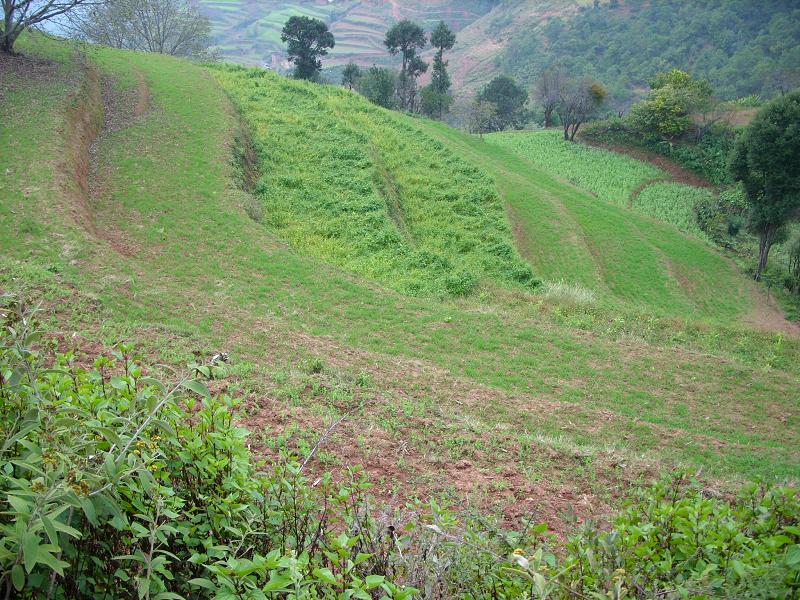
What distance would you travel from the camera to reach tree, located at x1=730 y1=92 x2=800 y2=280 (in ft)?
88.2

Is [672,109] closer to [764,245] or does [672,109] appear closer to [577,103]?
[577,103]

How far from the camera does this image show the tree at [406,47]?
55.4 m

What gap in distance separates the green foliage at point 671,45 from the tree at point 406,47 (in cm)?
5052

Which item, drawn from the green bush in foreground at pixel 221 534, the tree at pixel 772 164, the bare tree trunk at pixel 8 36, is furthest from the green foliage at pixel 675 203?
the bare tree trunk at pixel 8 36

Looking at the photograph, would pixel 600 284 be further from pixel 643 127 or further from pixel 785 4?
pixel 785 4

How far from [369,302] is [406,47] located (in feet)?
164

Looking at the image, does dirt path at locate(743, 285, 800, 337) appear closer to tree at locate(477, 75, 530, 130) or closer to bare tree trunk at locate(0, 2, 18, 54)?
bare tree trunk at locate(0, 2, 18, 54)

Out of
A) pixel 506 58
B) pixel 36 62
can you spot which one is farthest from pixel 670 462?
pixel 506 58

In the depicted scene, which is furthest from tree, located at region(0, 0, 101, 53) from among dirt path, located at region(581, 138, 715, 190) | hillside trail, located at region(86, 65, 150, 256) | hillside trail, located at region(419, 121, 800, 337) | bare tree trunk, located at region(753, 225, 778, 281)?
dirt path, located at region(581, 138, 715, 190)

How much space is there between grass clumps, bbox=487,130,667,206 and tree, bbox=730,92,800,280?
362 inches

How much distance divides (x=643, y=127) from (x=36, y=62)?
159 ft

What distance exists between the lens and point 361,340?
13312 mm

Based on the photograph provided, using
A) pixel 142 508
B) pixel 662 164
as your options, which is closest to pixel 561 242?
pixel 142 508

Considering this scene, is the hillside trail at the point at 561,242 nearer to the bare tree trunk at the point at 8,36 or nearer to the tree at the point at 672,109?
the tree at the point at 672,109
